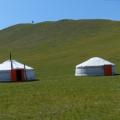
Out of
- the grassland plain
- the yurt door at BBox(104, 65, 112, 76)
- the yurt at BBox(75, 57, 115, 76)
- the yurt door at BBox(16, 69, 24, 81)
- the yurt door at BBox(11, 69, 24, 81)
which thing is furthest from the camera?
the yurt door at BBox(104, 65, 112, 76)

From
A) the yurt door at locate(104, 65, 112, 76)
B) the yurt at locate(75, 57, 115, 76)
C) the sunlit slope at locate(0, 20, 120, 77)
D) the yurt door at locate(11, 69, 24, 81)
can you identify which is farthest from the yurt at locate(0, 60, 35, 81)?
the sunlit slope at locate(0, 20, 120, 77)

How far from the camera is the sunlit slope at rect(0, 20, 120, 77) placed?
3112 inches

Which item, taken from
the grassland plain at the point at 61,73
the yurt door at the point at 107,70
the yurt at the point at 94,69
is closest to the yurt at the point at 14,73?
the grassland plain at the point at 61,73

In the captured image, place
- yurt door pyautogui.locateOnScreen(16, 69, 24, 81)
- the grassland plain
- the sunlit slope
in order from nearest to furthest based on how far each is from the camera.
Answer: the grassland plain, yurt door pyautogui.locateOnScreen(16, 69, 24, 81), the sunlit slope

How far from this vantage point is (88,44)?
308 feet

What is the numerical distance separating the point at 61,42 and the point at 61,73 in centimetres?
4694

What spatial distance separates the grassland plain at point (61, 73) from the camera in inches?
714

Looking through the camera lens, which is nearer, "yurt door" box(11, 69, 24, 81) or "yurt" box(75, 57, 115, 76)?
"yurt door" box(11, 69, 24, 81)

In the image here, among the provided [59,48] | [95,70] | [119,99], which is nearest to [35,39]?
[59,48]

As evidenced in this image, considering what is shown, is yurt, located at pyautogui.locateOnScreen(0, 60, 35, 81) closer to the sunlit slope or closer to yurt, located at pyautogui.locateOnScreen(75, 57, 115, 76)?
yurt, located at pyautogui.locateOnScreen(75, 57, 115, 76)

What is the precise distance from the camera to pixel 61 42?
103 m

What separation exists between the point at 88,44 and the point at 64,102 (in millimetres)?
73131

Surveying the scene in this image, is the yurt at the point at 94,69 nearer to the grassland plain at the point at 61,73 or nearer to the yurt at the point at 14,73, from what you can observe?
the grassland plain at the point at 61,73

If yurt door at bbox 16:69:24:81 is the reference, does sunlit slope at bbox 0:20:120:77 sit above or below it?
above
